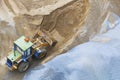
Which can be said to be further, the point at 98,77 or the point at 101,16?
the point at 101,16

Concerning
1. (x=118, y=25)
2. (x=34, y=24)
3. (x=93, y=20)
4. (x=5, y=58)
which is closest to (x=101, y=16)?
(x=93, y=20)

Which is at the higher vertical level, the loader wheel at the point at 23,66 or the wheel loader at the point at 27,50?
the wheel loader at the point at 27,50

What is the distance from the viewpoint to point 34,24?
15.9 metres

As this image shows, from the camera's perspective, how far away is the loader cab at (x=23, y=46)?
13.7 meters

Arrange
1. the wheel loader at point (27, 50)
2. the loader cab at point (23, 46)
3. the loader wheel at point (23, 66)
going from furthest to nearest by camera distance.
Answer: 1. the loader wheel at point (23, 66)
2. the wheel loader at point (27, 50)
3. the loader cab at point (23, 46)

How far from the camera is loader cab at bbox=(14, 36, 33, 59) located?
1369 centimetres

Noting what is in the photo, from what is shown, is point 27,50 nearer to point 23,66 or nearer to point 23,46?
point 23,46

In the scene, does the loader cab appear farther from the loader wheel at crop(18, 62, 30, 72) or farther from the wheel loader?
the loader wheel at crop(18, 62, 30, 72)

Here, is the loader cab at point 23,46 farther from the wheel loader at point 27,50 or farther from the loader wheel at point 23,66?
the loader wheel at point 23,66

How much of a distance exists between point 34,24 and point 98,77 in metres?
5.20

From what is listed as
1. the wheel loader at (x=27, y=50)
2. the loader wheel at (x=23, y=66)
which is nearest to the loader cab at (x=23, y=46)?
the wheel loader at (x=27, y=50)

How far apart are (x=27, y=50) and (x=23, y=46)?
226mm

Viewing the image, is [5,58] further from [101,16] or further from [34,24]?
[101,16]

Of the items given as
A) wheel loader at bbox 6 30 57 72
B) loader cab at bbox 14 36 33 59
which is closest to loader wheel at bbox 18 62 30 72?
wheel loader at bbox 6 30 57 72
